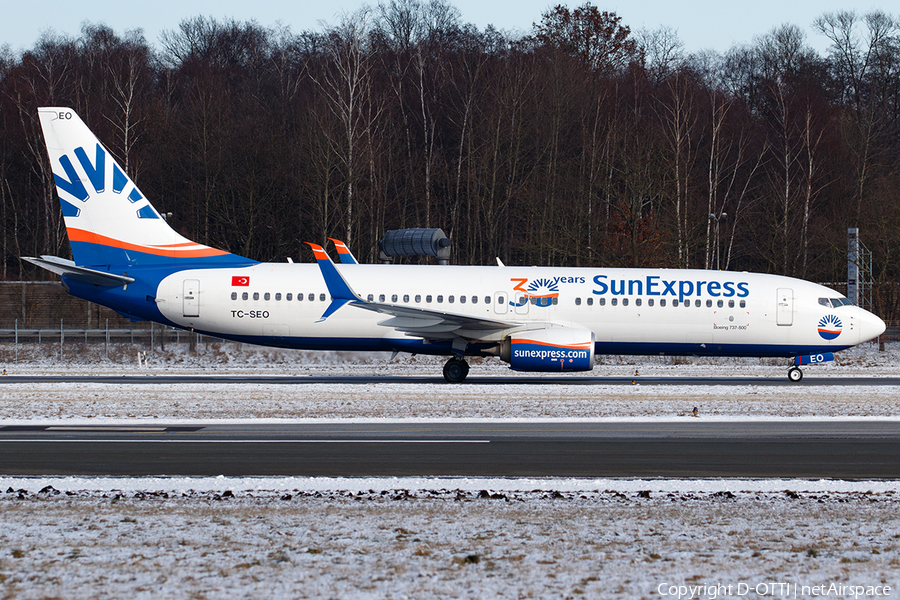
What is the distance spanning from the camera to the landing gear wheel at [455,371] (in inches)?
960

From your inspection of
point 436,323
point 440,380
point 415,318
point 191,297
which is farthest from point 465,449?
point 191,297

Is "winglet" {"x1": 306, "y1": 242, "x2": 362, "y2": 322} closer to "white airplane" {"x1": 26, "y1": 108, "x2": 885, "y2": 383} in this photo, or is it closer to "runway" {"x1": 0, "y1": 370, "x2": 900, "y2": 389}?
"white airplane" {"x1": 26, "y1": 108, "x2": 885, "y2": 383}

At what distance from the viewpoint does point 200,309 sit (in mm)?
24750

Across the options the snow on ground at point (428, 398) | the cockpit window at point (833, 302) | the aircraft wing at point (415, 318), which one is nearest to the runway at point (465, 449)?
the snow on ground at point (428, 398)

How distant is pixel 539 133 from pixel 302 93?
64.3 ft

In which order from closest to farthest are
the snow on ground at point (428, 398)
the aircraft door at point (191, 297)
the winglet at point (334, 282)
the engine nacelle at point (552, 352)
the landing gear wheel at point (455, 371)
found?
the snow on ground at point (428, 398) < the winglet at point (334, 282) < the engine nacelle at point (552, 352) < the landing gear wheel at point (455, 371) < the aircraft door at point (191, 297)

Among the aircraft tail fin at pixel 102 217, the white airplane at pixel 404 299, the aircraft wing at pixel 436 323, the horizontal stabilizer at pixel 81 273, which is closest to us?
the aircraft wing at pixel 436 323

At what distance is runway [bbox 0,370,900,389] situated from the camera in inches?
950

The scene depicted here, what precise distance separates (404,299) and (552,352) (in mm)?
4567

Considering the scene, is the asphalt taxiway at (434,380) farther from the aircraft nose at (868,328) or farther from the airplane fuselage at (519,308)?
the aircraft nose at (868,328)

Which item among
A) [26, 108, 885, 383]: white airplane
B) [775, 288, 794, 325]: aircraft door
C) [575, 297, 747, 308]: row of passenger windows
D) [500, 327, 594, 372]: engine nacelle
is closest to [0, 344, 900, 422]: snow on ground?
[500, 327, 594, 372]: engine nacelle

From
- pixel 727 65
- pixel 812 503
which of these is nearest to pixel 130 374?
pixel 812 503

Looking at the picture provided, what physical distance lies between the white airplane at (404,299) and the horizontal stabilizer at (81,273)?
0.05 m

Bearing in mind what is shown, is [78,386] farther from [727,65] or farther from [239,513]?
[727,65]
